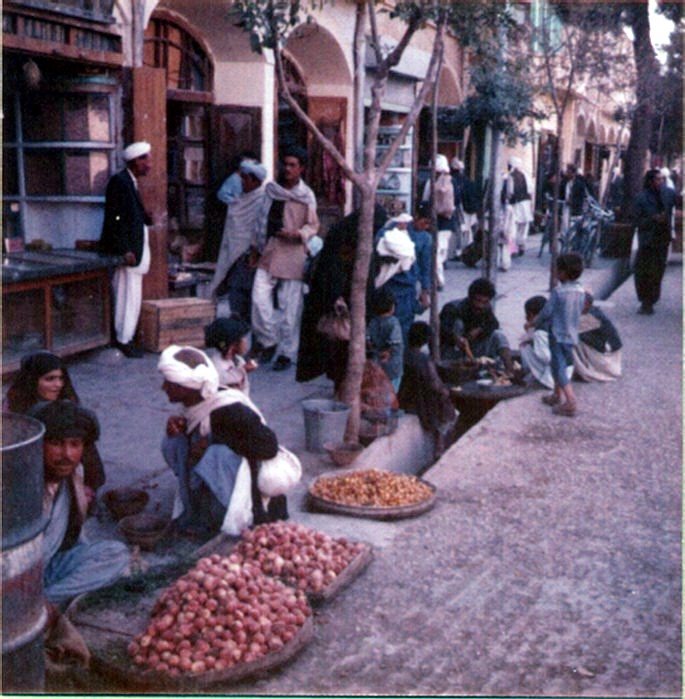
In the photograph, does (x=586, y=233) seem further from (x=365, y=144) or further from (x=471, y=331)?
(x=365, y=144)

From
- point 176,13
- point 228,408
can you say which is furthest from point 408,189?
point 228,408

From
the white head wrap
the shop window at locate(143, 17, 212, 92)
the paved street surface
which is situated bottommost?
the paved street surface

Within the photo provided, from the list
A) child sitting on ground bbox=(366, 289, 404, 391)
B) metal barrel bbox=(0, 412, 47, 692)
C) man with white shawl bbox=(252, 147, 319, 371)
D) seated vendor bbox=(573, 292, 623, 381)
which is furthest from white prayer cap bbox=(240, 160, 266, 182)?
metal barrel bbox=(0, 412, 47, 692)

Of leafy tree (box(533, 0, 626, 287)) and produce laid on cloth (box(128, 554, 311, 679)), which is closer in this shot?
produce laid on cloth (box(128, 554, 311, 679))

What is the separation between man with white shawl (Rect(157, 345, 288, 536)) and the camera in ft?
15.4

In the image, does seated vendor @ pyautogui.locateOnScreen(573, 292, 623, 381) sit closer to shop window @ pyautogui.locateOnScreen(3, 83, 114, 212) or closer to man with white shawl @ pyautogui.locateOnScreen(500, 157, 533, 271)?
shop window @ pyautogui.locateOnScreen(3, 83, 114, 212)

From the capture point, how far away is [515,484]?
6105 mm

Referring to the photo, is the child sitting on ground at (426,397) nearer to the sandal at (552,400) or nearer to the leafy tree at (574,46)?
the sandal at (552,400)

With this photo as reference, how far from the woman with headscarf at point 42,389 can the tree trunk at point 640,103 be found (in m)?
12.1

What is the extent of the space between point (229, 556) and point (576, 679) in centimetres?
147

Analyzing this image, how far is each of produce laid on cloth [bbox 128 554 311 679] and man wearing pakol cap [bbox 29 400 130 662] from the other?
0.26m

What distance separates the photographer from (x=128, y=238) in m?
8.40

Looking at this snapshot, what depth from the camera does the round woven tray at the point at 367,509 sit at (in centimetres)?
527

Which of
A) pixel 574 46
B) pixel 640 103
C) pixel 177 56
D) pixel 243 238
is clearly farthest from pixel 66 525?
pixel 640 103
